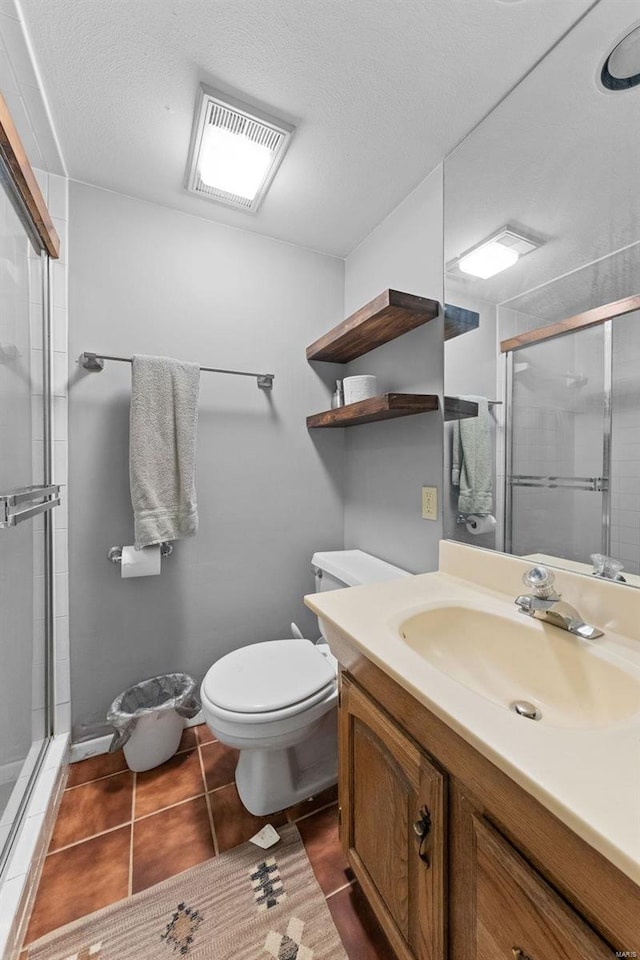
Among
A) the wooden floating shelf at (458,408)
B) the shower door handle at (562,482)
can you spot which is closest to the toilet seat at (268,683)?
the shower door handle at (562,482)

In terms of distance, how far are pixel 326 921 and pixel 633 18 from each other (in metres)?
2.28

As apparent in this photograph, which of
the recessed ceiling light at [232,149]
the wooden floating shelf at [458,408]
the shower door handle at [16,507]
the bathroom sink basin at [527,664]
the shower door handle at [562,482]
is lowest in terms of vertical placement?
the bathroom sink basin at [527,664]

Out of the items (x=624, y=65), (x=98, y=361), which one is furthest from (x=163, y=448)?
(x=624, y=65)

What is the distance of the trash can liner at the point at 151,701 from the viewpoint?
4.49 feet

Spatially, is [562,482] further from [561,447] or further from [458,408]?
[458,408]

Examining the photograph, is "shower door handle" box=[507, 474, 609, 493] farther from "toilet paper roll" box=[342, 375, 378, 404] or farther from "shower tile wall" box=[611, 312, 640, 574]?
"toilet paper roll" box=[342, 375, 378, 404]

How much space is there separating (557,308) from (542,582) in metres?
0.68

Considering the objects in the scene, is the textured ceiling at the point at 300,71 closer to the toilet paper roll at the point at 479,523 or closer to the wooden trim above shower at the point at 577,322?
the wooden trim above shower at the point at 577,322

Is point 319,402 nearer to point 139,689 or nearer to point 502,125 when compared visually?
A: point 502,125

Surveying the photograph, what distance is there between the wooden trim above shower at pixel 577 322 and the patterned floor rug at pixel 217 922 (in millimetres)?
1608

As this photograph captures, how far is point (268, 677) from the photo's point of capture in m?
1.26

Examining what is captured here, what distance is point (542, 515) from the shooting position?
0.98 meters

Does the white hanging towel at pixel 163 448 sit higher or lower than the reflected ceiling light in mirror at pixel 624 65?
lower

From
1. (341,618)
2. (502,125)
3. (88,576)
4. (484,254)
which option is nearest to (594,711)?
(341,618)
